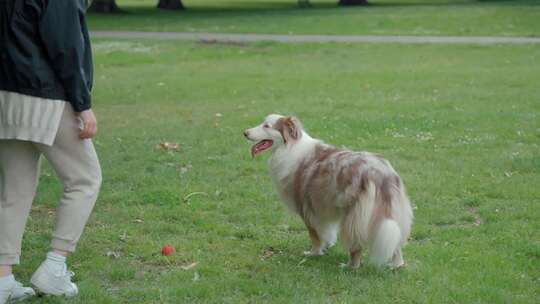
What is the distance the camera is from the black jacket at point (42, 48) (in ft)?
15.4

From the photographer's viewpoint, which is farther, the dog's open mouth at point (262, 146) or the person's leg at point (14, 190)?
the dog's open mouth at point (262, 146)

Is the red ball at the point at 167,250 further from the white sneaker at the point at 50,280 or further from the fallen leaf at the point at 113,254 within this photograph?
the white sneaker at the point at 50,280

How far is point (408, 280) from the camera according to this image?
570 centimetres

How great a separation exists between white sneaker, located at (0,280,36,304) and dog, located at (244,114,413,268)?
2.21m

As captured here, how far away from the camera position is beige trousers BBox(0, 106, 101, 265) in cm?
500

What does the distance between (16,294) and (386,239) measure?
2.58 metres

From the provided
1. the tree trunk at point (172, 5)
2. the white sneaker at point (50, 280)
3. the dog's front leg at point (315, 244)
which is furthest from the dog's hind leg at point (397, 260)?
the tree trunk at point (172, 5)

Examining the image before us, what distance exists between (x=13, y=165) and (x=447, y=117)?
27.1 feet

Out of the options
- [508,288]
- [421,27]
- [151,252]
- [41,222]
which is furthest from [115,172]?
[421,27]

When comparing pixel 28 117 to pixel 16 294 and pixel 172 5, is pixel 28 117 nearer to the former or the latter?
pixel 16 294

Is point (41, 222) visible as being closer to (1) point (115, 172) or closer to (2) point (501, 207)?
(1) point (115, 172)

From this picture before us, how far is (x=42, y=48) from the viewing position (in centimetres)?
480

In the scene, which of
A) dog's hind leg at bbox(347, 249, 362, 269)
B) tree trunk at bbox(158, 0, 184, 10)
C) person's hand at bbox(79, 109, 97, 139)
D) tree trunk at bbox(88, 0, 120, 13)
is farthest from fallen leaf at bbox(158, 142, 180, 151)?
tree trunk at bbox(158, 0, 184, 10)

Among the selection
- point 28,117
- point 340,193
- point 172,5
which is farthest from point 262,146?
point 172,5
